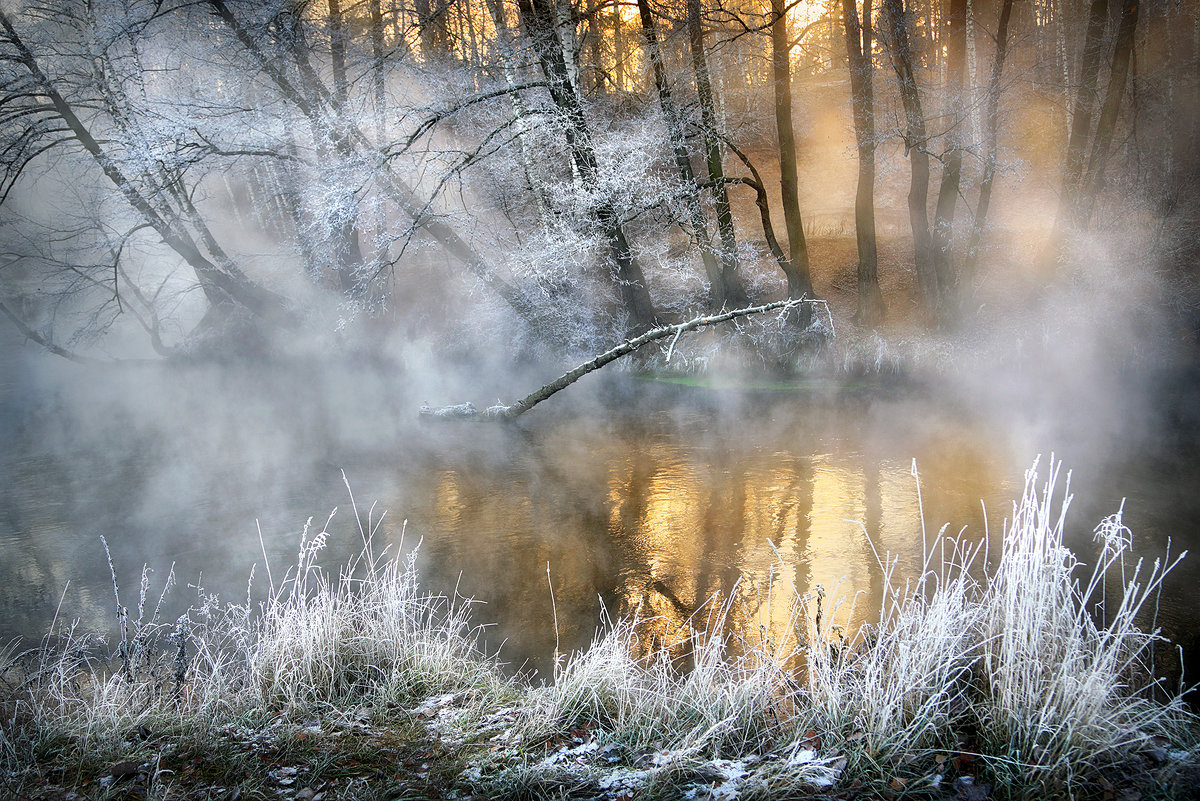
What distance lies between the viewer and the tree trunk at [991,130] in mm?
10375

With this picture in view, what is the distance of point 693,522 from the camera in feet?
24.0

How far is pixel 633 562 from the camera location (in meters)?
6.51

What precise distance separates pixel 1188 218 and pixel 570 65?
1147cm

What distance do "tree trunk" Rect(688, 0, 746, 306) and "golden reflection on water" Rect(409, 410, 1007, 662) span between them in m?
3.53

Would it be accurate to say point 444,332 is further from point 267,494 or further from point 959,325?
point 959,325

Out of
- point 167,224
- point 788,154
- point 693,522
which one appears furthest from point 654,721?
point 167,224

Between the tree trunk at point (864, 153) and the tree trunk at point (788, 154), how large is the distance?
3.02 ft

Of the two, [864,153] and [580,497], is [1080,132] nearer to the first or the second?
[864,153]

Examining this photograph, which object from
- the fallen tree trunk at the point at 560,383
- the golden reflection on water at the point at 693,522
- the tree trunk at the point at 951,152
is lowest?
the golden reflection on water at the point at 693,522

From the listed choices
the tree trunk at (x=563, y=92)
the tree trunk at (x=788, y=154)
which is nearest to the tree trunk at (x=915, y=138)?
the tree trunk at (x=788, y=154)

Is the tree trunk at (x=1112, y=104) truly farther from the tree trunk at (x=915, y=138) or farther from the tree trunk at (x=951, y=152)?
the tree trunk at (x=915, y=138)

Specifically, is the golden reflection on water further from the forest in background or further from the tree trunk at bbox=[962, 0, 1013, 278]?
the forest in background

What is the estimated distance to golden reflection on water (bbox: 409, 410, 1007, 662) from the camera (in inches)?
222

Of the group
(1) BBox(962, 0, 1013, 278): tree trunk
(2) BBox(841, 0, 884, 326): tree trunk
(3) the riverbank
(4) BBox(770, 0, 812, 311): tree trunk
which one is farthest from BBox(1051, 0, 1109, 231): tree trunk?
(3) the riverbank
